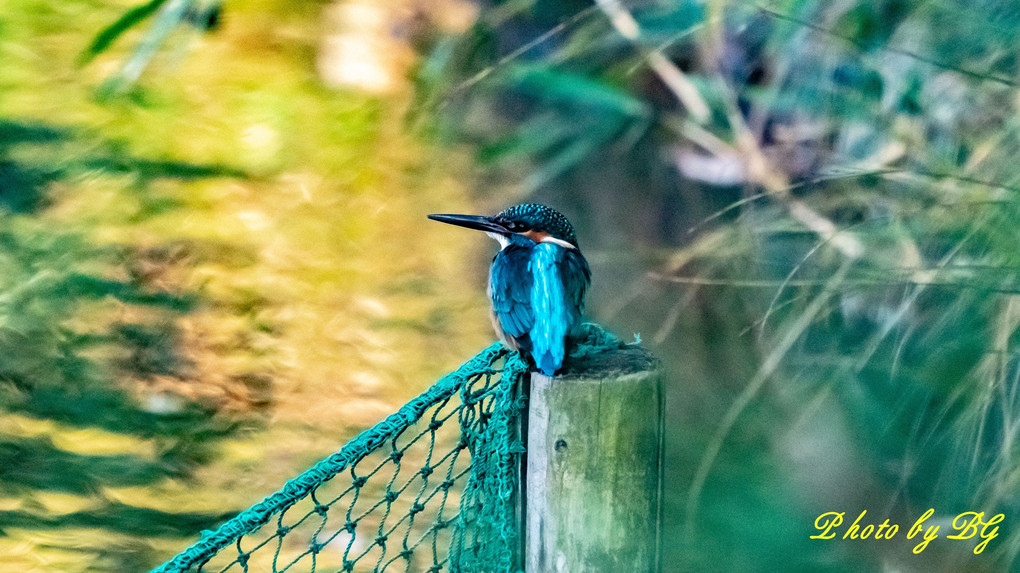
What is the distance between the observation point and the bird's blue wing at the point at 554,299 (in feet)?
3.01

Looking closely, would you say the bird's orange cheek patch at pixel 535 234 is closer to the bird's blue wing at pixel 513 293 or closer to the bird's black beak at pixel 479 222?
the bird's black beak at pixel 479 222

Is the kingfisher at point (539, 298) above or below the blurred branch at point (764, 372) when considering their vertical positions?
below

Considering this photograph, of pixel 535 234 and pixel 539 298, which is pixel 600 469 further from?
pixel 535 234

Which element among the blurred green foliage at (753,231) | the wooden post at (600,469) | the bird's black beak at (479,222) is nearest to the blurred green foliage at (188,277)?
the blurred green foliage at (753,231)

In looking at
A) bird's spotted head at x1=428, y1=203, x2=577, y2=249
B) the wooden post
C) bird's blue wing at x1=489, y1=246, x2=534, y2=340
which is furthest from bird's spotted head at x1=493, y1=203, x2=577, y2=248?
the wooden post

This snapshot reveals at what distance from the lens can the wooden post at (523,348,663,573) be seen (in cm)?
85

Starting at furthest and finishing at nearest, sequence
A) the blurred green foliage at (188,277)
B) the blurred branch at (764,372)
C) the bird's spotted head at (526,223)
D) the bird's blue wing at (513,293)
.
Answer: the blurred green foliage at (188,277) → the blurred branch at (764,372) → the bird's spotted head at (526,223) → the bird's blue wing at (513,293)

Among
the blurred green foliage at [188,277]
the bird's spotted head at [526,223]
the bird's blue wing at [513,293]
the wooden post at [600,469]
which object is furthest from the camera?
the blurred green foliage at [188,277]

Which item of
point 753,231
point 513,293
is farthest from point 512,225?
point 753,231

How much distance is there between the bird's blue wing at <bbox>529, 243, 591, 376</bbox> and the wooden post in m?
0.05

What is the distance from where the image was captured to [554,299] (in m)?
1.04

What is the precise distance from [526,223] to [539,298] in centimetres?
30

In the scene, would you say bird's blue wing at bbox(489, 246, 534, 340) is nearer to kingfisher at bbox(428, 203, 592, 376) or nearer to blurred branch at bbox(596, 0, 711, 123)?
kingfisher at bbox(428, 203, 592, 376)

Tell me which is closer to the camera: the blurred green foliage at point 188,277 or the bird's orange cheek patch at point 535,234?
the bird's orange cheek patch at point 535,234
